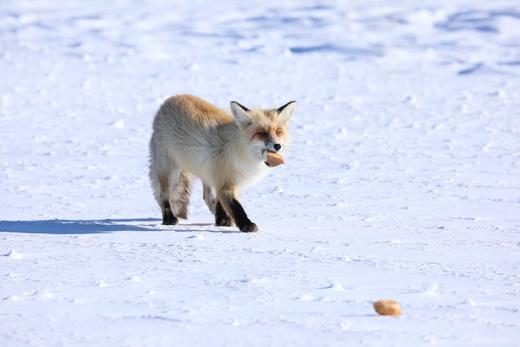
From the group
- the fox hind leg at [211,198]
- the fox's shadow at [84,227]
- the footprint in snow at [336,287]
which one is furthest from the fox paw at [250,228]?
the footprint in snow at [336,287]

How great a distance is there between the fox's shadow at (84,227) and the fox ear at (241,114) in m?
0.91

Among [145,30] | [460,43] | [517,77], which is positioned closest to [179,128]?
[517,77]

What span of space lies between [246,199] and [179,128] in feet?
4.91

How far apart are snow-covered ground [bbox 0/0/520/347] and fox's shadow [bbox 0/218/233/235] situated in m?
0.05

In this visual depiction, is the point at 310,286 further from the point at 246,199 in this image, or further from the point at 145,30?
the point at 145,30

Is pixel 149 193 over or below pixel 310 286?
below

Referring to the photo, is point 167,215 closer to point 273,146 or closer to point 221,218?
point 221,218

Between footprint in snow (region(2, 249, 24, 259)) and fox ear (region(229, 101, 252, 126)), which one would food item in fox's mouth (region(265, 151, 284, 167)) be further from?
footprint in snow (region(2, 249, 24, 259))

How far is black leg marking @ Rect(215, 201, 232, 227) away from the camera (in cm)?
778

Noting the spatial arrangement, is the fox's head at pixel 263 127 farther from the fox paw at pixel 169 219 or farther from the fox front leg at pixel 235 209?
the fox paw at pixel 169 219

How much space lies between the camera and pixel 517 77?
18.0 m

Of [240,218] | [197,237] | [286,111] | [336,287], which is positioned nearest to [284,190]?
[286,111]

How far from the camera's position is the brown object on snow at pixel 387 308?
4.82 meters

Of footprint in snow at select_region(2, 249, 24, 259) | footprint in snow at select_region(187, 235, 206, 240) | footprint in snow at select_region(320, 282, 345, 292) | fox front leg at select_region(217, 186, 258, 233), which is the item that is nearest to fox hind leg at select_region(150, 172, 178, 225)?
fox front leg at select_region(217, 186, 258, 233)
